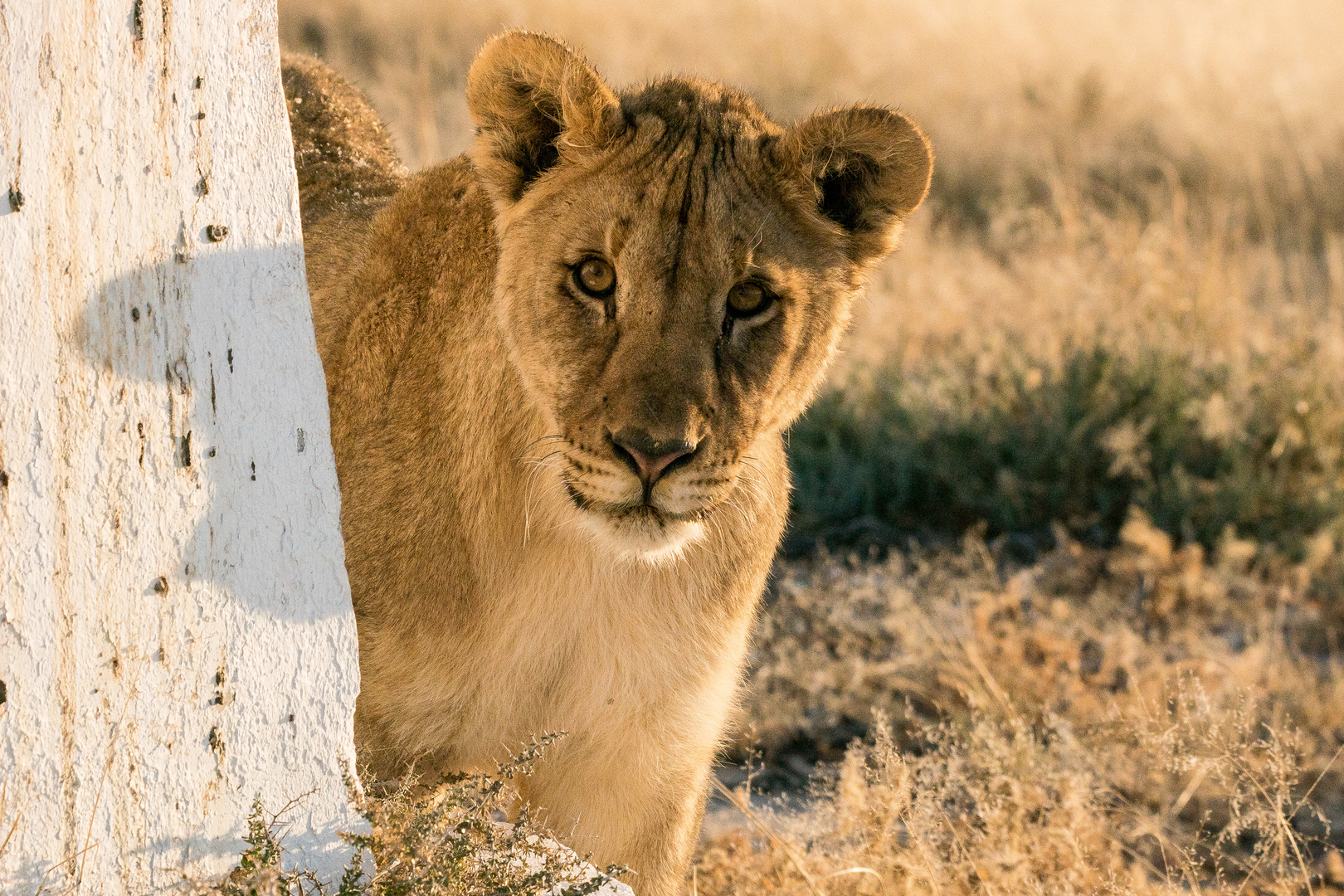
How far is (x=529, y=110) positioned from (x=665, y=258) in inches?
23.0

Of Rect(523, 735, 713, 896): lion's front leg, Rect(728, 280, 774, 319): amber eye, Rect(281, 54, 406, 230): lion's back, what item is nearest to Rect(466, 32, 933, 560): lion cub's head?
Rect(728, 280, 774, 319): amber eye

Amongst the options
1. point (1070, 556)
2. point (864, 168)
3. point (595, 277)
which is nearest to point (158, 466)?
point (595, 277)

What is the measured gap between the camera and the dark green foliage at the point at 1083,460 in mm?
6289

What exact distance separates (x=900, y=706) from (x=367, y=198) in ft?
8.35

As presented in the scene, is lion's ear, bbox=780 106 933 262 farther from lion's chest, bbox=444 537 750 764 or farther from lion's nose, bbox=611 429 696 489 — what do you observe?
lion's chest, bbox=444 537 750 764

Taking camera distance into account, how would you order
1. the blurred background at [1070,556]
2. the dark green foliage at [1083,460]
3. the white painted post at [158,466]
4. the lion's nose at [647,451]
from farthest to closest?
the dark green foliage at [1083,460] < the blurred background at [1070,556] < the lion's nose at [647,451] < the white painted post at [158,466]

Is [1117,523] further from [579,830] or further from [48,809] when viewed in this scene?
[48,809]

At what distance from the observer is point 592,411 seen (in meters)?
2.93

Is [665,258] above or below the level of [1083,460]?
above

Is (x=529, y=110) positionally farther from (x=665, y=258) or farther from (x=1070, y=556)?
(x=1070, y=556)

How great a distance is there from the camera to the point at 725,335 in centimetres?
306

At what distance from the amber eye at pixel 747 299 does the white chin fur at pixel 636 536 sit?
478 millimetres

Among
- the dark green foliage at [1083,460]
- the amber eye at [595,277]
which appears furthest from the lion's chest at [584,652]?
the dark green foliage at [1083,460]

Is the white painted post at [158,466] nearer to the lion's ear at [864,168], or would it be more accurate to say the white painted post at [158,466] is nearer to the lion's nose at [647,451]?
the lion's nose at [647,451]
